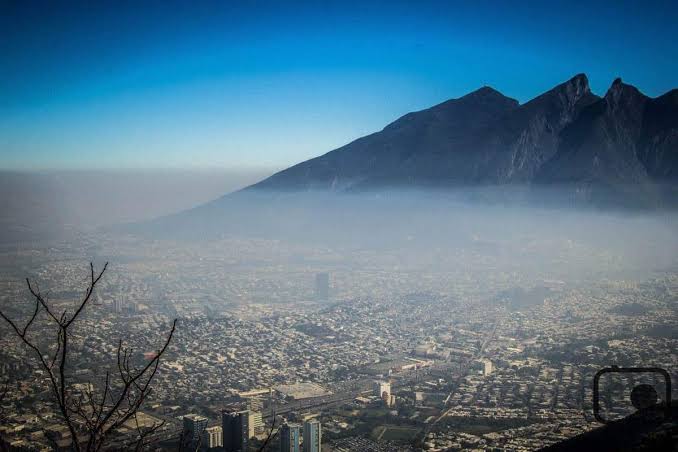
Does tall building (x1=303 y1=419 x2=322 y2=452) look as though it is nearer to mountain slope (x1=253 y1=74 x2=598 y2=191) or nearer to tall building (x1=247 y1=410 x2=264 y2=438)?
tall building (x1=247 y1=410 x2=264 y2=438)

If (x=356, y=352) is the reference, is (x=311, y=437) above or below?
above

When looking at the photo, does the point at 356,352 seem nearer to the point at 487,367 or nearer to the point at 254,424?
the point at 487,367

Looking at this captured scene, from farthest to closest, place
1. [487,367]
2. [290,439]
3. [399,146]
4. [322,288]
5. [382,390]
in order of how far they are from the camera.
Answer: [399,146] → [322,288] → [487,367] → [382,390] → [290,439]

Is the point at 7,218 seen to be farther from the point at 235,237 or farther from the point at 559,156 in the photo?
the point at 559,156

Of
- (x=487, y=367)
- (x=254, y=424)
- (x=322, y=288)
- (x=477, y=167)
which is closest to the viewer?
(x=254, y=424)

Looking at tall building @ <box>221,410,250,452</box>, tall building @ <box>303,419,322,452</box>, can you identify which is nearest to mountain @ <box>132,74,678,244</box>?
tall building @ <box>221,410,250,452</box>

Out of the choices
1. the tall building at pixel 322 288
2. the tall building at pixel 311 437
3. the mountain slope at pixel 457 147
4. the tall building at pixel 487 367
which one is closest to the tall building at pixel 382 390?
the tall building at pixel 487 367
